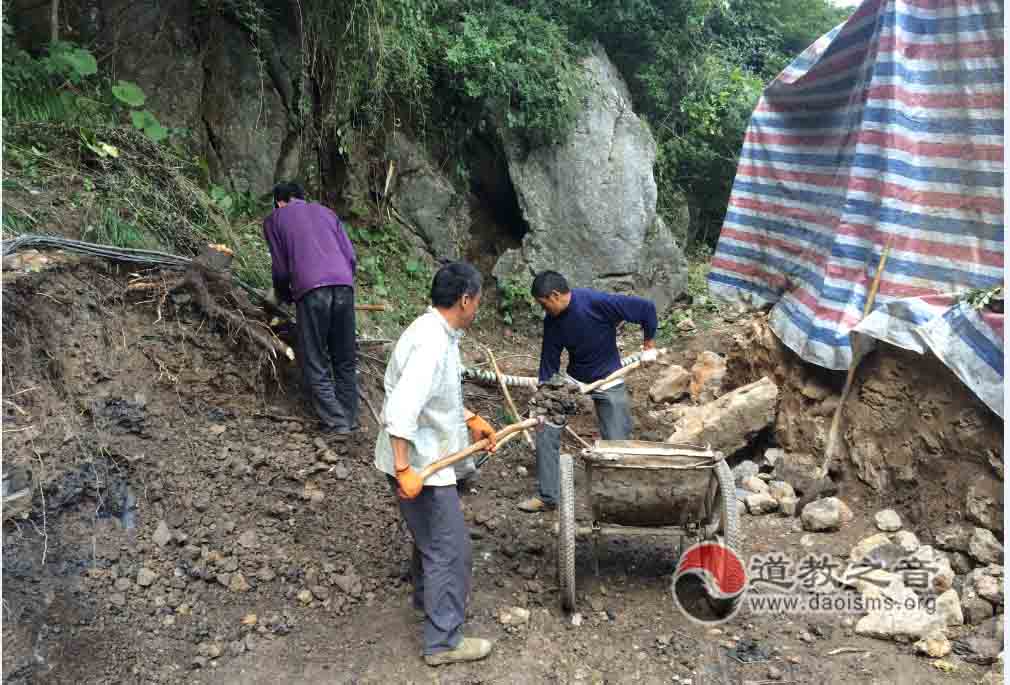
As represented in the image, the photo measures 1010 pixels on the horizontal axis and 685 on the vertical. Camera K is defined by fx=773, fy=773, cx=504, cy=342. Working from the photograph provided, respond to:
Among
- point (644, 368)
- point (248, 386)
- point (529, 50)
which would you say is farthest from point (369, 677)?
point (529, 50)

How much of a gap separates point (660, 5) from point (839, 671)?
10.1 m

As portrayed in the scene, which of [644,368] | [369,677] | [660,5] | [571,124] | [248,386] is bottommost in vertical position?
[644,368]

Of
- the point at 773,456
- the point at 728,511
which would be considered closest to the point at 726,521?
the point at 728,511

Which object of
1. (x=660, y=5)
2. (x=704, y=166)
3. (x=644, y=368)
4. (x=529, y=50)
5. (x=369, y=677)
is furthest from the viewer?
(x=704, y=166)

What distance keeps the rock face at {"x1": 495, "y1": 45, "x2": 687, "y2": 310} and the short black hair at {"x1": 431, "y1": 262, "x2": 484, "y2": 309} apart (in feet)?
20.9

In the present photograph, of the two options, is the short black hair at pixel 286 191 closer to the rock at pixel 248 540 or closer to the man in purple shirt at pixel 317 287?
the man in purple shirt at pixel 317 287

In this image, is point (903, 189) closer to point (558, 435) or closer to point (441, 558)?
point (558, 435)

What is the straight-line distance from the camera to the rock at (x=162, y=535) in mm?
4367

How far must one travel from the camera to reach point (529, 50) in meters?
9.70

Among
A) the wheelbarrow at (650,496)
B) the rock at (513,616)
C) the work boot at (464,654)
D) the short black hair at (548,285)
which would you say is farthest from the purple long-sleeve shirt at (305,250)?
the work boot at (464,654)

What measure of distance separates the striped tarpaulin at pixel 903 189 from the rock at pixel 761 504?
114 centimetres

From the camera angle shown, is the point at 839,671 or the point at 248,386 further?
the point at 248,386

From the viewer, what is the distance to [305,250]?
5.65 m

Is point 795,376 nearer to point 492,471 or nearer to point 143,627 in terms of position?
point 492,471
